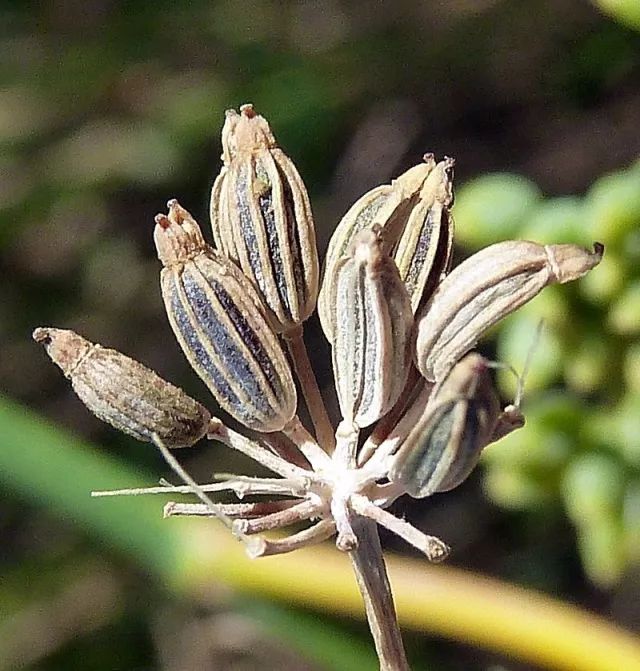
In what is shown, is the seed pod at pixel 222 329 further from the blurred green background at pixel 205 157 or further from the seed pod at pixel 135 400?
the blurred green background at pixel 205 157

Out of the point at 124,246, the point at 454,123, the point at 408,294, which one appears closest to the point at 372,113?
the point at 454,123

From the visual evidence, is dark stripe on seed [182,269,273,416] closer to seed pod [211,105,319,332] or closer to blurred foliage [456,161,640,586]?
seed pod [211,105,319,332]

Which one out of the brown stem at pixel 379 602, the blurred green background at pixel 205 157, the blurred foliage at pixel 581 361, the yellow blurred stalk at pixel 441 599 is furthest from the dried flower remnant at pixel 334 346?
the blurred green background at pixel 205 157

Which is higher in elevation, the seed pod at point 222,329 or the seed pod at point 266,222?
the seed pod at point 266,222

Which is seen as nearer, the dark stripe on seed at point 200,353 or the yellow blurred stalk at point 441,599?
the dark stripe on seed at point 200,353

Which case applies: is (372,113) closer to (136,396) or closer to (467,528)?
(467,528)

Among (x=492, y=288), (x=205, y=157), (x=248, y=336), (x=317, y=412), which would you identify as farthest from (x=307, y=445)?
(x=205, y=157)
